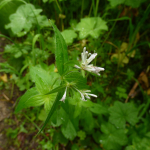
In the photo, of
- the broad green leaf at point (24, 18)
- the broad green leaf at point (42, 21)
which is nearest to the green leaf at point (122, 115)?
the broad green leaf at point (42, 21)

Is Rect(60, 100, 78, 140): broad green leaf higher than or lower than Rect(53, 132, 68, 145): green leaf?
higher

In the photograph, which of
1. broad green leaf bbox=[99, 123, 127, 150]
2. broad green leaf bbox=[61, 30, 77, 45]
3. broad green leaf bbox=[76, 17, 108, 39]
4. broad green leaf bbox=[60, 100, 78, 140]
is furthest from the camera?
broad green leaf bbox=[61, 30, 77, 45]

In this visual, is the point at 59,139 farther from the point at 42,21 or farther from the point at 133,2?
the point at 133,2

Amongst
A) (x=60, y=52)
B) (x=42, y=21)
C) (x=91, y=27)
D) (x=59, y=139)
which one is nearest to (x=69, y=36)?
(x=91, y=27)

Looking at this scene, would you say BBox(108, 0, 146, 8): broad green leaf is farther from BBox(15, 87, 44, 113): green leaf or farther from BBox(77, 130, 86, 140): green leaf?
BBox(77, 130, 86, 140): green leaf

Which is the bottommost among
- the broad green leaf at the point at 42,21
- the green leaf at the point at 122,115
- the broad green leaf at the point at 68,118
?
the green leaf at the point at 122,115

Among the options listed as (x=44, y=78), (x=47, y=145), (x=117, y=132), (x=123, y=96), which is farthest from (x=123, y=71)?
(x=47, y=145)

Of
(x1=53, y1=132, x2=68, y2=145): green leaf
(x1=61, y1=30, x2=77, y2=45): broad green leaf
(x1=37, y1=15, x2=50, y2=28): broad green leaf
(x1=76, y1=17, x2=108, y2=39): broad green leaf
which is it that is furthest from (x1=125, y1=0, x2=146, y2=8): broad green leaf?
(x1=53, y1=132, x2=68, y2=145): green leaf

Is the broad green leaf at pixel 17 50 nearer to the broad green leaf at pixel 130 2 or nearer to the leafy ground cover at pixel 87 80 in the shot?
the leafy ground cover at pixel 87 80
